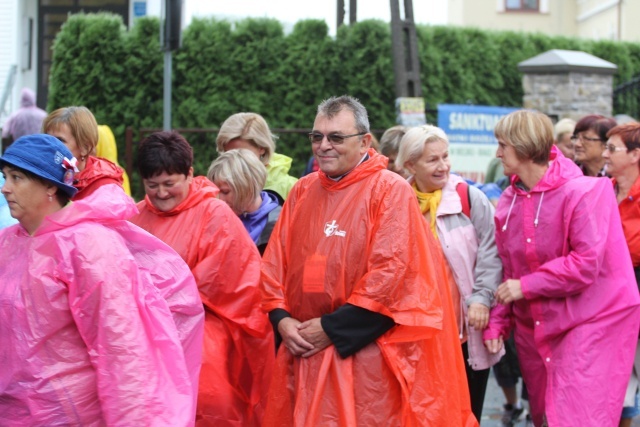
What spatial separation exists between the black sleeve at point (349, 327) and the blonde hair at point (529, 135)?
1.47 m

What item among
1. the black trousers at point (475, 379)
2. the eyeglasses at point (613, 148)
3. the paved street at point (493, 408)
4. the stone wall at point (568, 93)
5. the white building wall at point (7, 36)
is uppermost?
the white building wall at point (7, 36)

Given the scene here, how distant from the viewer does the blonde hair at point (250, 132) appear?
21.4 feet

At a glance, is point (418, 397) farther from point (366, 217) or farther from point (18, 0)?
point (18, 0)

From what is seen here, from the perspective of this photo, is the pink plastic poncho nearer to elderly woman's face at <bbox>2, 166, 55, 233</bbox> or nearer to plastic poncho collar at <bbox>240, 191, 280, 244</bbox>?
elderly woman's face at <bbox>2, 166, 55, 233</bbox>

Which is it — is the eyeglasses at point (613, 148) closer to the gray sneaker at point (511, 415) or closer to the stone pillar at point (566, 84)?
the gray sneaker at point (511, 415)

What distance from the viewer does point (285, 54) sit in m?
14.8

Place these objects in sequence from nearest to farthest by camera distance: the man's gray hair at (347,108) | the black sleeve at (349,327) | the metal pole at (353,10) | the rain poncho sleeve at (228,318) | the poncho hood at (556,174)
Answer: the black sleeve at (349,327)
the man's gray hair at (347,108)
the rain poncho sleeve at (228,318)
the poncho hood at (556,174)
the metal pole at (353,10)

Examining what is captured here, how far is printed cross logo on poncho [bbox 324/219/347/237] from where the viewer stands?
4.53 meters

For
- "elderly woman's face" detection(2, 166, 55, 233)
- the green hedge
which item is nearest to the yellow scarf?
"elderly woman's face" detection(2, 166, 55, 233)

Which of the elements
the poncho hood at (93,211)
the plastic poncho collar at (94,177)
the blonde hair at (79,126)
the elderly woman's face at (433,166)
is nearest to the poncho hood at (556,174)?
the elderly woman's face at (433,166)

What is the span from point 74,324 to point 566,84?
474 inches

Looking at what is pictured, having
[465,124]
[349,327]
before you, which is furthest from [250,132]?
[465,124]

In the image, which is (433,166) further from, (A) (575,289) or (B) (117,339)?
(B) (117,339)

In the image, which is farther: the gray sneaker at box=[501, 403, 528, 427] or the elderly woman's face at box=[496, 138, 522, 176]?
the gray sneaker at box=[501, 403, 528, 427]
